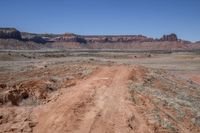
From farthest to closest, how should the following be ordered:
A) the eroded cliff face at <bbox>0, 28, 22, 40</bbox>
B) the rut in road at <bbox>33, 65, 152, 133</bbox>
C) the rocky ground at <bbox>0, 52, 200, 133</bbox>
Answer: the eroded cliff face at <bbox>0, 28, 22, 40</bbox> → the rocky ground at <bbox>0, 52, 200, 133</bbox> → the rut in road at <bbox>33, 65, 152, 133</bbox>

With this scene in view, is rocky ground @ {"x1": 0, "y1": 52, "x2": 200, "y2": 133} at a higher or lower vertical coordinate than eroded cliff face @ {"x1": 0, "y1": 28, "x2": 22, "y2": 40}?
lower

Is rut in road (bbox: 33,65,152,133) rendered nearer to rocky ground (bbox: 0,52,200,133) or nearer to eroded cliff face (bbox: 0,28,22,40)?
rocky ground (bbox: 0,52,200,133)

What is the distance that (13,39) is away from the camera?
190625 mm

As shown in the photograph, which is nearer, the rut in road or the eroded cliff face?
the rut in road

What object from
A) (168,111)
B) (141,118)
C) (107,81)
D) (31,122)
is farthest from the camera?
(107,81)

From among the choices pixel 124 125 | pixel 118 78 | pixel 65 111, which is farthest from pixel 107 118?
pixel 118 78

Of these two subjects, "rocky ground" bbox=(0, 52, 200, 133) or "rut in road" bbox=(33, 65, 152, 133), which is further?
"rocky ground" bbox=(0, 52, 200, 133)

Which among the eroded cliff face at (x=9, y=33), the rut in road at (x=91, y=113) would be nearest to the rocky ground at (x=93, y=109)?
the rut in road at (x=91, y=113)

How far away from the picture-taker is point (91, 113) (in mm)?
14305

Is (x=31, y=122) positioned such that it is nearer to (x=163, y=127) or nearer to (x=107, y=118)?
(x=107, y=118)

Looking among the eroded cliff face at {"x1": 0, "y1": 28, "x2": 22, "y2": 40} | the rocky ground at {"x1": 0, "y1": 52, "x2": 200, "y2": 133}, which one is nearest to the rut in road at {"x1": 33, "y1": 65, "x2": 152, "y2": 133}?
the rocky ground at {"x1": 0, "y1": 52, "x2": 200, "y2": 133}

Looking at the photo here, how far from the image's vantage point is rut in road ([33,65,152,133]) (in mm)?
13016

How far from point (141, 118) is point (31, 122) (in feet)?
14.7

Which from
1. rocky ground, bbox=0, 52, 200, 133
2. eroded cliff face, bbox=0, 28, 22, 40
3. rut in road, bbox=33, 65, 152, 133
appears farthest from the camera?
eroded cliff face, bbox=0, 28, 22, 40
